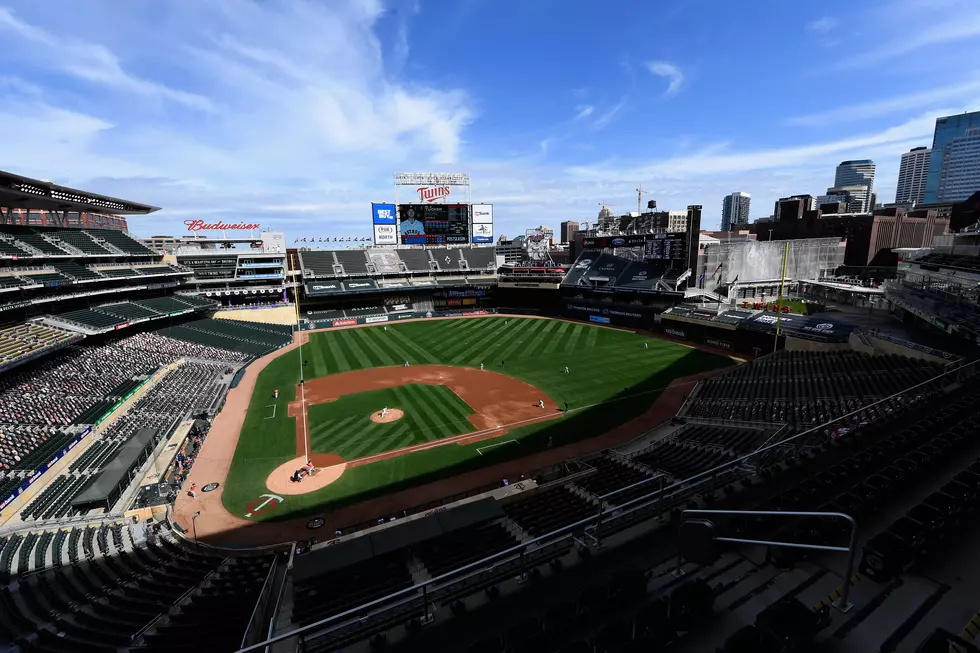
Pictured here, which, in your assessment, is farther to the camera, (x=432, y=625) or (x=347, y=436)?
(x=347, y=436)

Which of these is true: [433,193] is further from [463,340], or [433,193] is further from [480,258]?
[463,340]

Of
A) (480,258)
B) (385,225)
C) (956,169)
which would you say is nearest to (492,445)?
(385,225)

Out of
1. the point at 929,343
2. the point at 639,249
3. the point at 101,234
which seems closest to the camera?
the point at 929,343

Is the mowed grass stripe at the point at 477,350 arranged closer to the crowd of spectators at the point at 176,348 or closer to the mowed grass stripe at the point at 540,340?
the mowed grass stripe at the point at 540,340

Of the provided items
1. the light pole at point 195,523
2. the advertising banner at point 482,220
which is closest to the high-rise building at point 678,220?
the advertising banner at point 482,220

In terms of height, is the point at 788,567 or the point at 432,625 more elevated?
the point at 788,567

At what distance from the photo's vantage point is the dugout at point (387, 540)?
11.9m

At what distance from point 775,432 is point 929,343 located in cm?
1822

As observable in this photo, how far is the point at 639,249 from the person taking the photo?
6028 cm

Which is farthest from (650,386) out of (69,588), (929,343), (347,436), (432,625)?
(69,588)

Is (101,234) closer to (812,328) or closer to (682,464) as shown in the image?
(682,464)

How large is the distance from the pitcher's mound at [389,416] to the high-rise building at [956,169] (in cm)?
23284

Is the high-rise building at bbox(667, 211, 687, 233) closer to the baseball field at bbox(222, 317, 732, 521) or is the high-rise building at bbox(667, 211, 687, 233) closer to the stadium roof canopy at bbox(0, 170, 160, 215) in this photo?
the baseball field at bbox(222, 317, 732, 521)

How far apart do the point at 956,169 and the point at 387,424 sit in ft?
840
